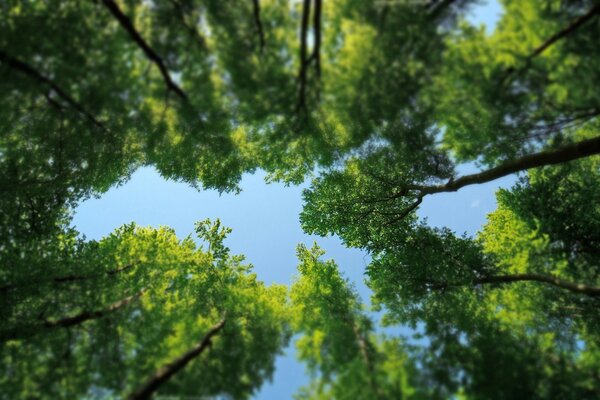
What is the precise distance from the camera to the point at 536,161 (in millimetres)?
9859

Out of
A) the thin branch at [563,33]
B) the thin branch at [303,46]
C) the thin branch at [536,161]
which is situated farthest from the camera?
the thin branch at [536,161]

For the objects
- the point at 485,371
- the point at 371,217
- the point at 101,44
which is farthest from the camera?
the point at 371,217

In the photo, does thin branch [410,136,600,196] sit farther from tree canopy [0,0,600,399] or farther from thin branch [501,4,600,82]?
thin branch [501,4,600,82]

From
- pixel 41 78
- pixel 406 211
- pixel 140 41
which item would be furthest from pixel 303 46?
pixel 406 211

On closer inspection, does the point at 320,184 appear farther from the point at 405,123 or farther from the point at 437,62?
the point at 437,62

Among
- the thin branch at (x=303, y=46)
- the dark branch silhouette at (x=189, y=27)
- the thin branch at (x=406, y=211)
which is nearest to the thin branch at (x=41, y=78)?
the dark branch silhouette at (x=189, y=27)

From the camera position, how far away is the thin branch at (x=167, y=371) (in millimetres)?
6770

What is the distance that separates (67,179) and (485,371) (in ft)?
45.3

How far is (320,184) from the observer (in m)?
16.3

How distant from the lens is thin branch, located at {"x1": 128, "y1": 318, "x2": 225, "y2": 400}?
22.2 feet

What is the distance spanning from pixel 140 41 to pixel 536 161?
10.4 meters

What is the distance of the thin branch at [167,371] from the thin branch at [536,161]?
935 centimetres

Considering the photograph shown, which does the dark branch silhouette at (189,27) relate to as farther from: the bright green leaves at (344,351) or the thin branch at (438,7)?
the bright green leaves at (344,351)

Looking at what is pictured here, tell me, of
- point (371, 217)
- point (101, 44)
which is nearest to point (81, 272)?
point (101, 44)
